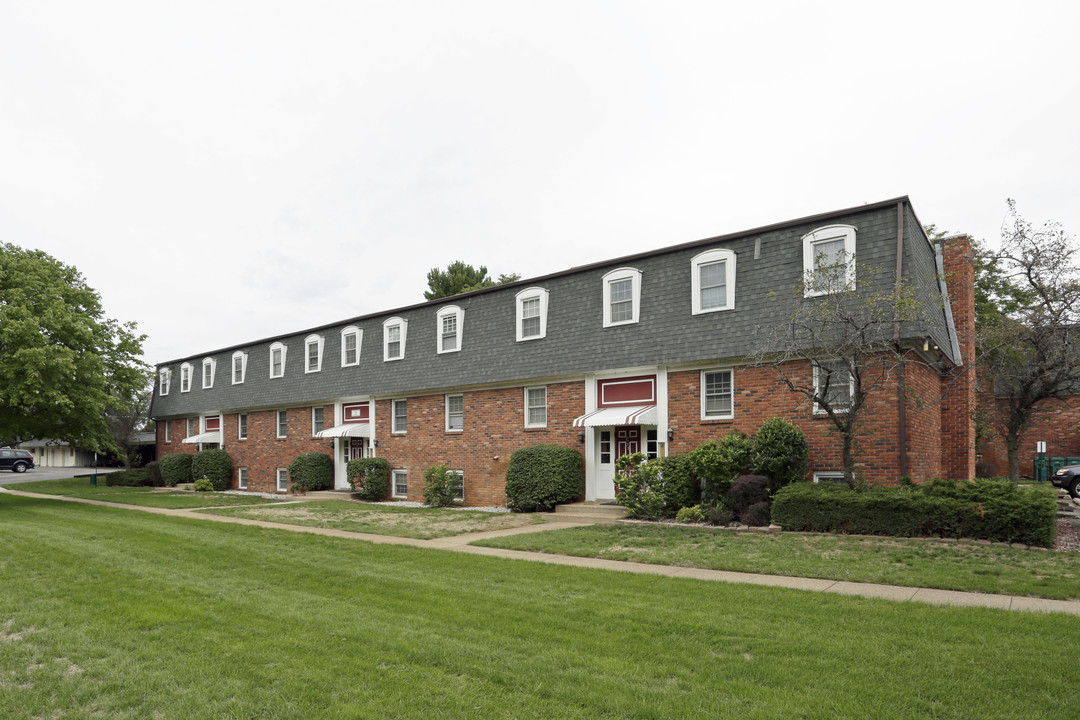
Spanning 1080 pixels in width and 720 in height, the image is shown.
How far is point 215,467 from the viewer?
30.2 m

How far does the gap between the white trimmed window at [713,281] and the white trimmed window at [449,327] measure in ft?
26.7

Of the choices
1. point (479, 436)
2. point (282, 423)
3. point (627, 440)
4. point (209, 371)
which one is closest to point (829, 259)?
point (627, 440)

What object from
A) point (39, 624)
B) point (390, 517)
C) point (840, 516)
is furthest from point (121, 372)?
point (840, 516)

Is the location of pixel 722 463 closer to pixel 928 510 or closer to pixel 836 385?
pixel 836 385

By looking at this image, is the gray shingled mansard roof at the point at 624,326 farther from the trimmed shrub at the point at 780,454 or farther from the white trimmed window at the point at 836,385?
the trimmed shrub at the point at 780,454

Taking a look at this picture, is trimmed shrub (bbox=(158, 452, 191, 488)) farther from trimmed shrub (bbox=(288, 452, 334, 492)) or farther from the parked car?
the parked car

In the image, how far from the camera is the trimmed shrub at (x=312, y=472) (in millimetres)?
25125

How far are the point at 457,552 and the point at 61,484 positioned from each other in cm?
3210

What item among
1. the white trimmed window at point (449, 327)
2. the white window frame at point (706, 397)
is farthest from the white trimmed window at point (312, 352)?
the white window frame at point (706, 397)

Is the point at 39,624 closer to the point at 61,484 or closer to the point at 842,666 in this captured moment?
the point at 842,666

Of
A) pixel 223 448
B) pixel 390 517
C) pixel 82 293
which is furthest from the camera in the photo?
pixel 223 448

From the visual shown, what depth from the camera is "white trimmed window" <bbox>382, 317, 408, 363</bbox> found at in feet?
76.5

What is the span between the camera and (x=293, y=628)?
20.3 ft

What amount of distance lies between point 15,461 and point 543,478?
161 feet
